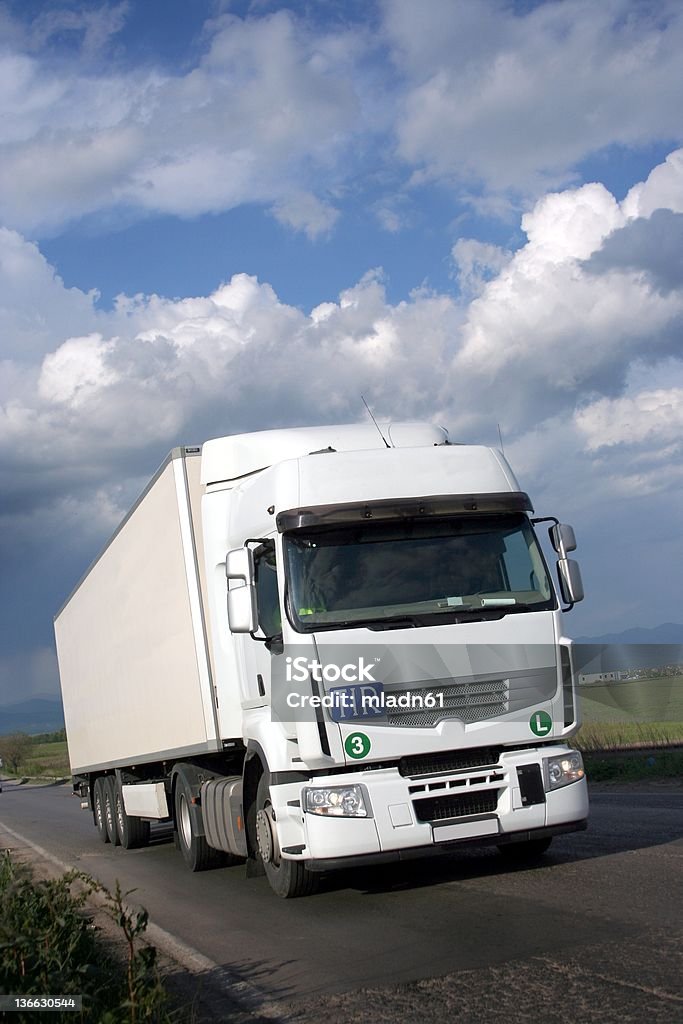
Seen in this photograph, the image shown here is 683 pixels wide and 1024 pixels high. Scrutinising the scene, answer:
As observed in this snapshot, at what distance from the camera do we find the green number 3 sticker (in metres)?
8.06

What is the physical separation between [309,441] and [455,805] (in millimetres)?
3314

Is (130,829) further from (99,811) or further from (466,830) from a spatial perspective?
(466,830)

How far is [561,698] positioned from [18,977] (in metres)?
4.44

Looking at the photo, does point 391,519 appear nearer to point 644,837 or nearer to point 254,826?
point 254,826

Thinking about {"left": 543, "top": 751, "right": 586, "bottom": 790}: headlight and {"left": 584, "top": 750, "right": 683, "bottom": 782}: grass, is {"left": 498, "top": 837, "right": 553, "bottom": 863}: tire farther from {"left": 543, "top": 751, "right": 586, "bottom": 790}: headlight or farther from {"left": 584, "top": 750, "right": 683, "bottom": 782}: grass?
{"left": 584, "top": 750, "right": 683, "bottom": 782}: grass

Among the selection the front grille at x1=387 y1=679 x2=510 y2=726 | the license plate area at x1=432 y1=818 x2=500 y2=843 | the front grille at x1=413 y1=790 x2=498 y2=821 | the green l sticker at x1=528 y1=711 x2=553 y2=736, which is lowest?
the license plate area at x1=432 y1=818 x2=500 y2=843

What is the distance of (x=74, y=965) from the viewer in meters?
6.12

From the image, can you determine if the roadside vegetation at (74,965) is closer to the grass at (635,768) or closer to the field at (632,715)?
the grass at (635,768)

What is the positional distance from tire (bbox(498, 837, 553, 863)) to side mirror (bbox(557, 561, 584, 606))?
2.23 m

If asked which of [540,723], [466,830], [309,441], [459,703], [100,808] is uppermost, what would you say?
[309,441]

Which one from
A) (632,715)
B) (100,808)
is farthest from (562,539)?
(632,715)

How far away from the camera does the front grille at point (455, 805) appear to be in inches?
322

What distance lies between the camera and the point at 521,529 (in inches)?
351

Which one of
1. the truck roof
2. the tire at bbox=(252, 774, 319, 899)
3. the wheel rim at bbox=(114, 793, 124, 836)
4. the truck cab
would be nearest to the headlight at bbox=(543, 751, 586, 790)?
the truck cab
